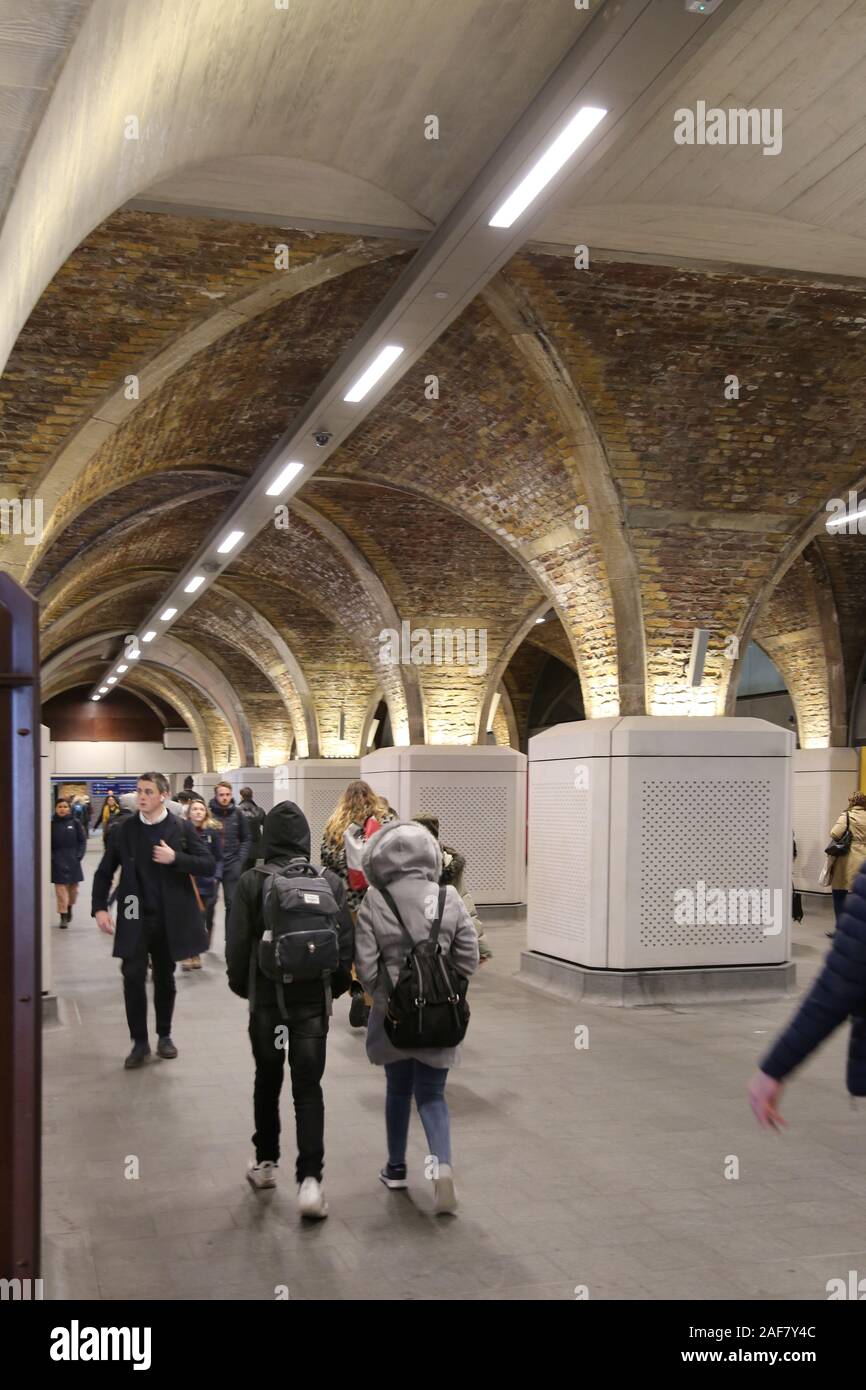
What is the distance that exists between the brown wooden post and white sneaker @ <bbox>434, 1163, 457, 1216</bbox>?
274 centimetres

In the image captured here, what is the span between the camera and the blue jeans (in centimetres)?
527

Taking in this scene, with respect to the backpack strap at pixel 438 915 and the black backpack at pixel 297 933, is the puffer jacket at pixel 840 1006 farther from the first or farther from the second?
the black backpack at pixel 297 933

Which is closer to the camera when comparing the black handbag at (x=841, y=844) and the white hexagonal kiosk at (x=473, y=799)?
the black handbag at (x=841, y=844)

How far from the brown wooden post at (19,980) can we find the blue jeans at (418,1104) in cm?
278

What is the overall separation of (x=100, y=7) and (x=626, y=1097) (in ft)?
19.6

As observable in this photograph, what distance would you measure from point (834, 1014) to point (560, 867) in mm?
8400

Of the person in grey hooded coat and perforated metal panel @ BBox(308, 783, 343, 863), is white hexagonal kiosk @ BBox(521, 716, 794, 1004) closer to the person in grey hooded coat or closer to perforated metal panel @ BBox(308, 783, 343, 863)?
the person in grey hooded coat

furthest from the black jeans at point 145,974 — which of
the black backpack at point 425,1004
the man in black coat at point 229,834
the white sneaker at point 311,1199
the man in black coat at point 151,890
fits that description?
the man in black coat at point 229,834

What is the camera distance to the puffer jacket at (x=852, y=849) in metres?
12.1

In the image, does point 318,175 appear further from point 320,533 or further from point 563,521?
point 320,533

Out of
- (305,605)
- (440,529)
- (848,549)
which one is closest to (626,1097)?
(440,529)

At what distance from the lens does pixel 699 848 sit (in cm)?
1087

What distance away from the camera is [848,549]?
60.4 feet

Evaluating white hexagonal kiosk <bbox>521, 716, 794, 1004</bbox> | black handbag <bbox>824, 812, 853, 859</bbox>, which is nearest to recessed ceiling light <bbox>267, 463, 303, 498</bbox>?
white hexagonal kiosk <bbox>521, 716, 794, 1004</bbox>
